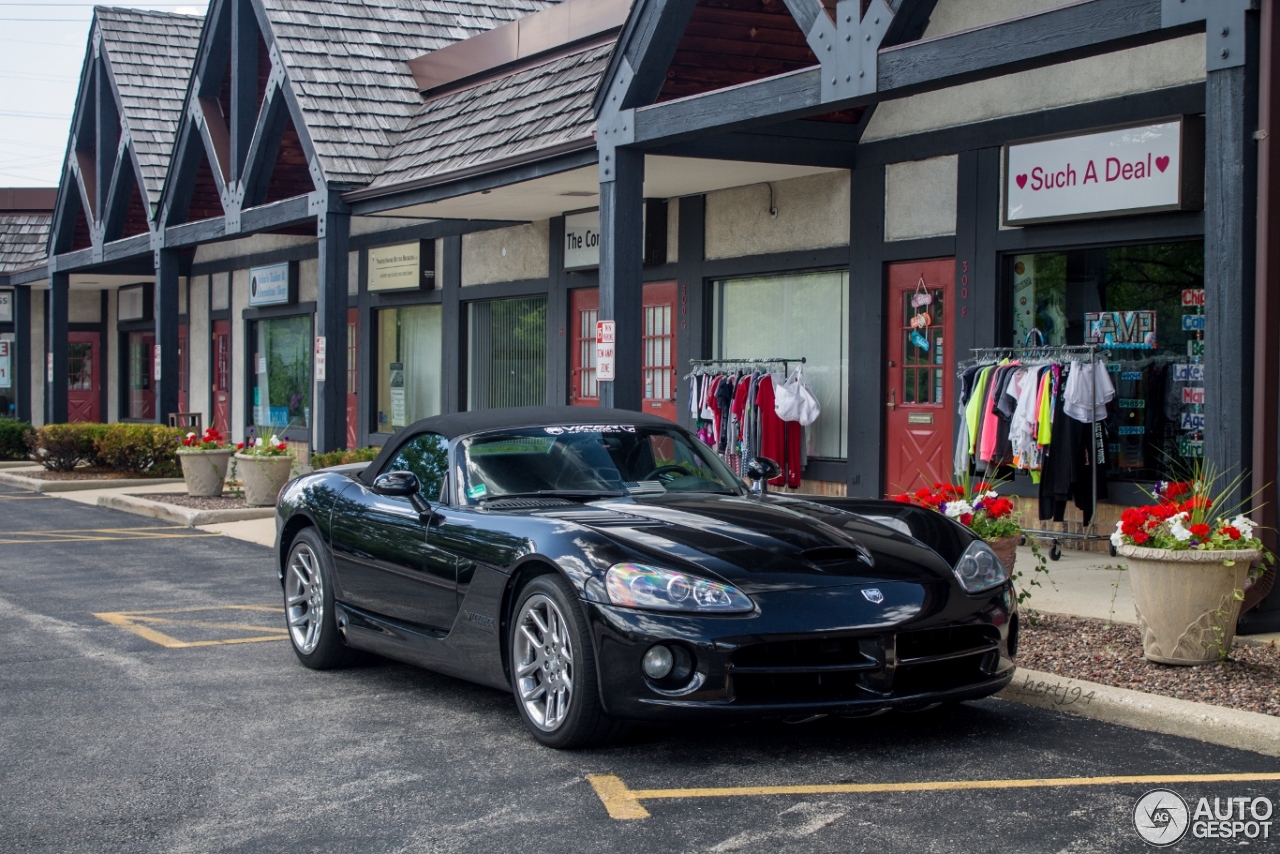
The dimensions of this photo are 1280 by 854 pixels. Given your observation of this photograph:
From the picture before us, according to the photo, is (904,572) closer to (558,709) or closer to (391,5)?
(558,709)

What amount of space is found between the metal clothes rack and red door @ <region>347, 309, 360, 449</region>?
12443 mm

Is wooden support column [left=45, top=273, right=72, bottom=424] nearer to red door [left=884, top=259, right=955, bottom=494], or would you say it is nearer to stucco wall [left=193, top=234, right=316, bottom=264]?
stucco wall [left=193, top=234, right=316, bottom=264]

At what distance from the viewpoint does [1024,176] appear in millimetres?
12039

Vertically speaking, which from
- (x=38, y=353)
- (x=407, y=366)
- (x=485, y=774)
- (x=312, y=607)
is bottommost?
(x=485, y=774)

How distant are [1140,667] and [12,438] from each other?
24443 mm

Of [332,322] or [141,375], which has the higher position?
[332,322]

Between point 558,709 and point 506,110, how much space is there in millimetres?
11044

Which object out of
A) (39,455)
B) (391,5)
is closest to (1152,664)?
(391,5)

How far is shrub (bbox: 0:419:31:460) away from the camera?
26953 millimetres

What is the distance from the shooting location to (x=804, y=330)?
1479 cm

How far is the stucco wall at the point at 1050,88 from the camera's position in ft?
36.0

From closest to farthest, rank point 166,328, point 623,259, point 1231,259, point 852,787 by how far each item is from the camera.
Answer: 1. point 852,787
2. point 1231,259
3. point 623,259
4. point 166,328

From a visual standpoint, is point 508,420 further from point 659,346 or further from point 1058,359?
point 659,346

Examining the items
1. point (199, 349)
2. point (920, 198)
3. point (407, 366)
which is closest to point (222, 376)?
point (199, 349)
